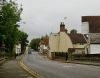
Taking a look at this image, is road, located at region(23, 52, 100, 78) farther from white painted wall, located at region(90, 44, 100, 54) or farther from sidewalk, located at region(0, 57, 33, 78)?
white painted wall, located at region(90, 44, 100, 54)

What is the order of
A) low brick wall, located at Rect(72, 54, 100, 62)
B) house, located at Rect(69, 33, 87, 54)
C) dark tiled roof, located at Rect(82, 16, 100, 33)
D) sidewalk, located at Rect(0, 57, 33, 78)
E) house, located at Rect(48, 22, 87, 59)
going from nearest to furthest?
sidewalk, located at Rect(0, 57, 33, 78) → low brick wall, located at Rect(72, 54, 100, 62) → dark tiled roof, located at Rect(82, 16, 100, 33) → house, located at Rect(69, 33, 87, 54) → house, located at Rect(48, 22, 87, 59)

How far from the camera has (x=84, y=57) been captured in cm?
6378

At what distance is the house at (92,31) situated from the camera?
77312 millimetres

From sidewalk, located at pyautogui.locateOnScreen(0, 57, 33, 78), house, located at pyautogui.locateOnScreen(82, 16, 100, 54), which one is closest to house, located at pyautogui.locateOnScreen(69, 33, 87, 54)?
house, located at pyautogui.locateOnScreen(82, 16, 100, 54)

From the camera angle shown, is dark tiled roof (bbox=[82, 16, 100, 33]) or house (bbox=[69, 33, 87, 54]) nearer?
dark tiled roof (bbox=[82, 16, 100, 33])

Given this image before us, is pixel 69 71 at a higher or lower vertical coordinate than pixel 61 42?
lower

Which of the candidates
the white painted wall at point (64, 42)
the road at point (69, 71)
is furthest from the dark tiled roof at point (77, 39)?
the road at point (69, 71)

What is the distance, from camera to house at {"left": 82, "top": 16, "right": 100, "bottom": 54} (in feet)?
254

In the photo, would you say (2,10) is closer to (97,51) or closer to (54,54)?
(97,51)

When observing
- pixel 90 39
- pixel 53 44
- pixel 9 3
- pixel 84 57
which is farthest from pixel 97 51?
pixel 9 3

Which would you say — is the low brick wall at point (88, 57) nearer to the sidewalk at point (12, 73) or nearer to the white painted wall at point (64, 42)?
the sidewalk at point (12, 73)

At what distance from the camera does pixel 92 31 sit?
3278 inches

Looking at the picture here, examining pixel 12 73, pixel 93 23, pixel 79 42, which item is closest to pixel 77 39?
pixel 79 42

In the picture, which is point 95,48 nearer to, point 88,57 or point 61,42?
point 88,57
